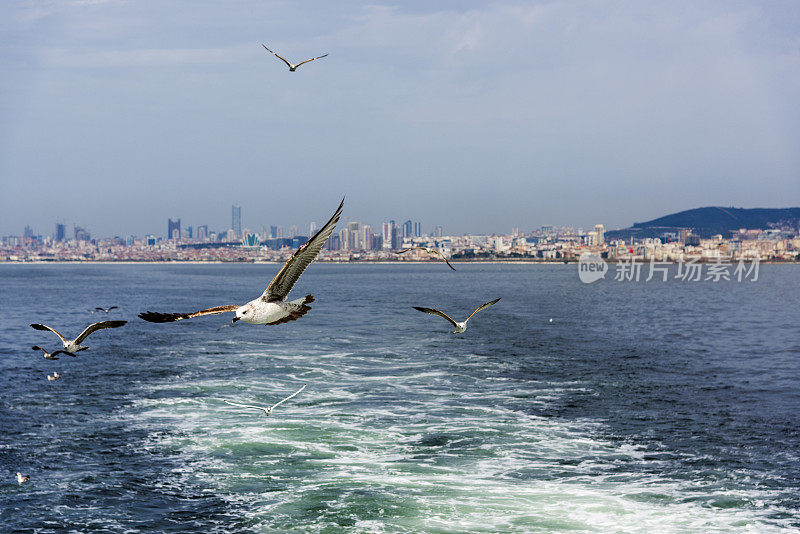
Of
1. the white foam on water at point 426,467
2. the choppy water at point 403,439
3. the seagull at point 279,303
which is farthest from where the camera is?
the choppy water at point 403,439

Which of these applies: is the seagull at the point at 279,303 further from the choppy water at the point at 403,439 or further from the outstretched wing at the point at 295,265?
the choppy water at the point at 403,439

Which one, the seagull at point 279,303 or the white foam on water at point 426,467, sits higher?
the seagull at point 279,303

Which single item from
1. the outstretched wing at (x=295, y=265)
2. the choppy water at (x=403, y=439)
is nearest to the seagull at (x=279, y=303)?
the outstretched wing at (x=295, y=265)

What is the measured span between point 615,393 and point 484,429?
8329 millimetres

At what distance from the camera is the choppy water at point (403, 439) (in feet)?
47.8

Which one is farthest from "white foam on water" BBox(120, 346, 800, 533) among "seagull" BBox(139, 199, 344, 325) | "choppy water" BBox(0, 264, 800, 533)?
"seagull" BBox(139, 199, 344, 325)

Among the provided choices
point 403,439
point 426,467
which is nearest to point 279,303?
point 426,467

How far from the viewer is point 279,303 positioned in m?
6.37

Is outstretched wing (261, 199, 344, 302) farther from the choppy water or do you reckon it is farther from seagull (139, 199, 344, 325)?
the choppy water

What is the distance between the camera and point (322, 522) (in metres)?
14.2

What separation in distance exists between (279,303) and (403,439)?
47.2 feet

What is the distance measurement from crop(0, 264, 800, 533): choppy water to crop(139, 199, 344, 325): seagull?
8.69 m

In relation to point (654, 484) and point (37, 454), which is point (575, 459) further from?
point (37, 454)

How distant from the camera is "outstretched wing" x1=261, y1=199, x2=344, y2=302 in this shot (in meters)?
5.95
